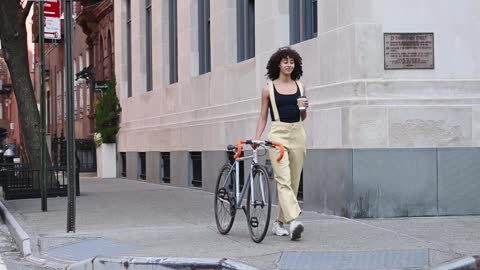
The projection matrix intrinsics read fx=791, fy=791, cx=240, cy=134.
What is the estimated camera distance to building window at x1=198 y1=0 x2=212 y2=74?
59.6 ft

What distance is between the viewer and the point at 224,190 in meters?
9.52

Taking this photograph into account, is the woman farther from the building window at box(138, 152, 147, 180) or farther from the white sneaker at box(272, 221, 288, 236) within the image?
the building window at box(138, 152, 147, 180)

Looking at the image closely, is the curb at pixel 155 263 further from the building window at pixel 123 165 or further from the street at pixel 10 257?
the building window at pixel 123 165

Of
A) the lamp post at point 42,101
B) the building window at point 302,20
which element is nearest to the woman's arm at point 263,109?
the building window at point 302,20

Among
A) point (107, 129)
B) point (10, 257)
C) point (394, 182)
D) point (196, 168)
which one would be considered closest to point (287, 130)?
point (394, 182)

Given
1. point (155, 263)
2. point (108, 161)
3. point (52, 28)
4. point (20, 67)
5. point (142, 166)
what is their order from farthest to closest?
point (108, 161), point (142, 166), point (52, 28), point (20, 67), point (155, 263)

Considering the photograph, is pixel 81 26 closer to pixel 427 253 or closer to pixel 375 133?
pixel 375 133

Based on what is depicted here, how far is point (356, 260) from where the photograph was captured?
7.59 meters

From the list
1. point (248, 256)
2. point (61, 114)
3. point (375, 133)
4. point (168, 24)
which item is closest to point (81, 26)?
point (61, 114)

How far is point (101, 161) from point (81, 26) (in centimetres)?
853

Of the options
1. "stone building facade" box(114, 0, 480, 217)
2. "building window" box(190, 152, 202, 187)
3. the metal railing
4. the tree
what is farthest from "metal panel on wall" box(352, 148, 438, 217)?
the tree

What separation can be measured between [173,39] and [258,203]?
12.6 meters

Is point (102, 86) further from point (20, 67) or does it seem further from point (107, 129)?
Answer: point (20, 67)

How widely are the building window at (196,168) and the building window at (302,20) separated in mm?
5704
